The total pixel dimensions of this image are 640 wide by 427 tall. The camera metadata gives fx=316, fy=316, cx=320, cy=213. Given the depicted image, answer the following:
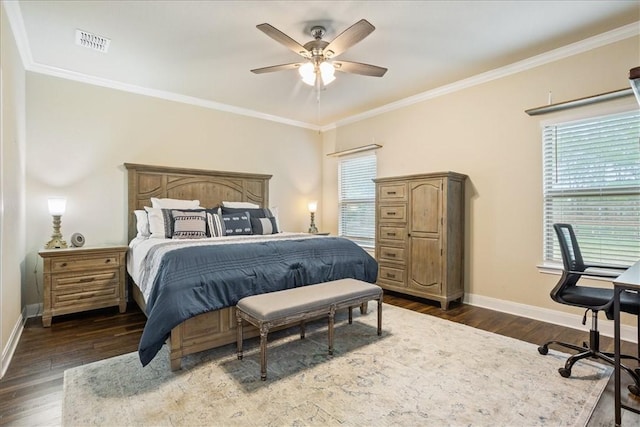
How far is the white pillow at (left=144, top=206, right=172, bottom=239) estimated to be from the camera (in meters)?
3.61

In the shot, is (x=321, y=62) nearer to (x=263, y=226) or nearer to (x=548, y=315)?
(x=263, y=226)

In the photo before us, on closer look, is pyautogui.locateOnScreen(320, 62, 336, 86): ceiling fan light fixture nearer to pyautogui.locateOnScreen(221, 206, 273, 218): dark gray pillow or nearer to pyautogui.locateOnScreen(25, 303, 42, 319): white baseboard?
pyautogui.locateOnScreen(221, 206, 273, 218): dark gray pillow

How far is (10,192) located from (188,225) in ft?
4.90

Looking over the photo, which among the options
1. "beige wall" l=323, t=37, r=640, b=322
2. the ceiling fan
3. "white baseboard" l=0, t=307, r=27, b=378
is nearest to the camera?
"white baseboard" l=0, t=307, r=27, b=378

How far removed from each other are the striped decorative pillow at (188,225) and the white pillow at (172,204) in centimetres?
30

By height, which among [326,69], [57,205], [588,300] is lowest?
[588,300]

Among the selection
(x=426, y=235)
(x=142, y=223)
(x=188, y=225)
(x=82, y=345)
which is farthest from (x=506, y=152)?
(x=82, y=345)

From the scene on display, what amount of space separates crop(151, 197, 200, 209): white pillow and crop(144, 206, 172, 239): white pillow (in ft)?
0.68

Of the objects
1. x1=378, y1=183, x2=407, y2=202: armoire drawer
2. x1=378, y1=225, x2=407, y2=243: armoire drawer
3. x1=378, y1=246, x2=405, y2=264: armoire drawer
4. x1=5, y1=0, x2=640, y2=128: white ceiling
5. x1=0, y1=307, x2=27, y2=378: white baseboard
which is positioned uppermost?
x1=5, y1=0, x2=640, y2=128: white ceiling

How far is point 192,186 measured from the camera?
4.52 m

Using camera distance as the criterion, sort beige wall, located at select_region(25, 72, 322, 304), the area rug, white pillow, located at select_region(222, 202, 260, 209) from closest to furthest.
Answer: the area rug, beige wall, located at select_region(25, 72, 322, 304), white pillow, located at select_region(222, 202, 260, 209)

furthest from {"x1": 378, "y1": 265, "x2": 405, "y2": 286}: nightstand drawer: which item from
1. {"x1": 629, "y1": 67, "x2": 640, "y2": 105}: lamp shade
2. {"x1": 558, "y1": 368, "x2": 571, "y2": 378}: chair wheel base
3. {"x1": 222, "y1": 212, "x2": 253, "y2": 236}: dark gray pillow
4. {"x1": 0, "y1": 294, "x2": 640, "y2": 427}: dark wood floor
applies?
{"x1": 629, "y1": 67, "x2": 640, "y2": 105}: lamp shade

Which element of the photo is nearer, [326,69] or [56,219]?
[326,69]

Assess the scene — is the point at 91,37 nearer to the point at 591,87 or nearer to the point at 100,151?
the point at 100,151
